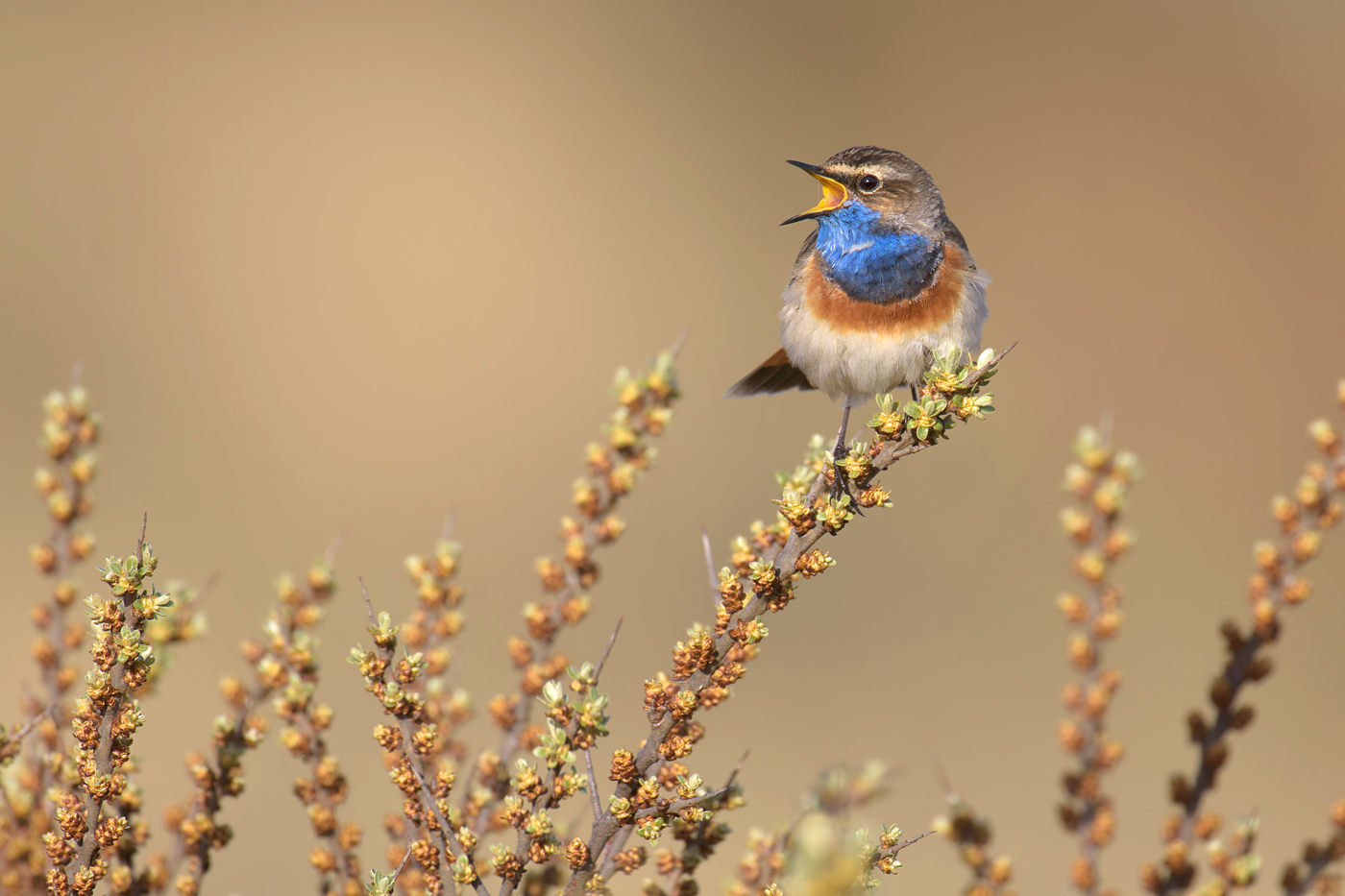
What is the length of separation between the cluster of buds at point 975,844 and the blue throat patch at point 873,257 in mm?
2264

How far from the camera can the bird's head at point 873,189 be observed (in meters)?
4.52

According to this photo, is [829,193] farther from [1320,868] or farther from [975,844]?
[1320,868]

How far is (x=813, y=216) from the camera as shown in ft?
14.5

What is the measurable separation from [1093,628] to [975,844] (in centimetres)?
67

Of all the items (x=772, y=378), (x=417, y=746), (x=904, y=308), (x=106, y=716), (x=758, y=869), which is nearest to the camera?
(x=106, y=716)

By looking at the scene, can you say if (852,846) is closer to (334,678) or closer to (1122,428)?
(334,678)

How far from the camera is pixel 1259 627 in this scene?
8.87 feet

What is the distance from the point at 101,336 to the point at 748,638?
1090cm

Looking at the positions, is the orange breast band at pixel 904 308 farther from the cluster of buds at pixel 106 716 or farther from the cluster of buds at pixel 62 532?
the cluster of buds at pixel 106 716

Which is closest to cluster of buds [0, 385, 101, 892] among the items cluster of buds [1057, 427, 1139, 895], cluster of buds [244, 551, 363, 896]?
cluster of buds [244, 551, 363, 896]

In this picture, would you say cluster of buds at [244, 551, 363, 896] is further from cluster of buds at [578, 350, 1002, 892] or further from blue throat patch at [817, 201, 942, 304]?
blue throat patch at [817, 201, 942, 304]

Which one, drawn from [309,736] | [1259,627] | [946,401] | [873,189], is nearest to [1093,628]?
[1259,627]

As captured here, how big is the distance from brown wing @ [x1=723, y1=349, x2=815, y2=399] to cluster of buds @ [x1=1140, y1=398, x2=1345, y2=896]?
261 centimetres

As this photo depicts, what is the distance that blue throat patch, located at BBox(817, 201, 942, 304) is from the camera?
4.39 meters
